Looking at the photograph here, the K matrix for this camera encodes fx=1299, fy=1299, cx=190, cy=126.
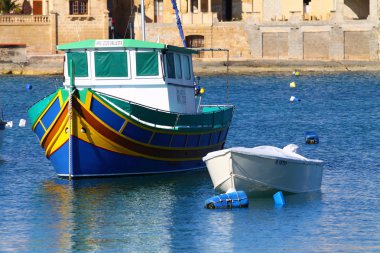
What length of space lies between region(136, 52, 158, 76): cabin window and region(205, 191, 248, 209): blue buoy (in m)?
6.21

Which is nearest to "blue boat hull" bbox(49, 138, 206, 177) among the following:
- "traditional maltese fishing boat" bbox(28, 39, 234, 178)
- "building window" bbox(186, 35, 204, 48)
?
"traditional maltese fishing boat" bbox(28, 39, 234, 178)

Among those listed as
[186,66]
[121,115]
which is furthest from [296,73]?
[121,115]

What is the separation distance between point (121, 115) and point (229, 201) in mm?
4850

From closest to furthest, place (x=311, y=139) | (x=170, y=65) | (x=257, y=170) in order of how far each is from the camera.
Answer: (x=257, y=170), (x=170, y=65), (x=311, y=139)

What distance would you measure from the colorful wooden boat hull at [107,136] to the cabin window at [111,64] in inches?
81.0

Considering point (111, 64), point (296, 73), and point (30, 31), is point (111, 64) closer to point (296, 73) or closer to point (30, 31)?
point (296, 73)

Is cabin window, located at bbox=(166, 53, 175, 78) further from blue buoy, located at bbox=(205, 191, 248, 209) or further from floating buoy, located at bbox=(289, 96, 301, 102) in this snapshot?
floating buoy, located at bbox=(289, 96, 301, 102)

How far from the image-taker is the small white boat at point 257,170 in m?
33.9

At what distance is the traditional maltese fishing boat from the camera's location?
37.4 metres

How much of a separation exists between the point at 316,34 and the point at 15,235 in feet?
255

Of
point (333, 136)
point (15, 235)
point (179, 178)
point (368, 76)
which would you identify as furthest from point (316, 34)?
point (15, 235)

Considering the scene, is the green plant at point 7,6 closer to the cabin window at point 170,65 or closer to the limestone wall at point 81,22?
the limestone wall at point 81,22

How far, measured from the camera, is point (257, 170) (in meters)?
34.2

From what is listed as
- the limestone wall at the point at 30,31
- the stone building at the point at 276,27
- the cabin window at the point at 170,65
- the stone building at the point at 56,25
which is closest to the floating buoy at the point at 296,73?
the stone building at the point at 276,27
